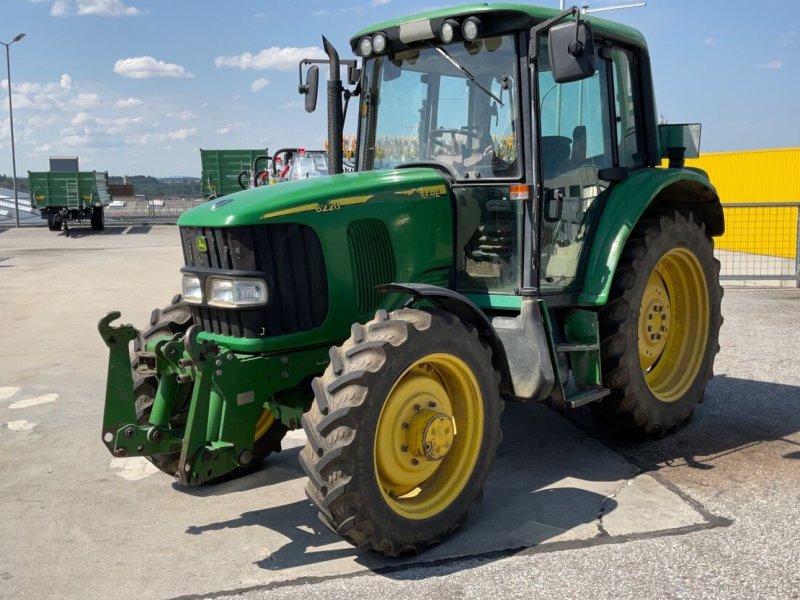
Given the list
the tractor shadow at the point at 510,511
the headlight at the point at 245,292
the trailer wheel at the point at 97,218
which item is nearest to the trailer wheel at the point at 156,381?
the tractor shadow at the point at 510,511

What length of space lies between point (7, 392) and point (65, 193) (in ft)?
71.8

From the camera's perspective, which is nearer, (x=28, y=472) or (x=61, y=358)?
(x=28, y=472)

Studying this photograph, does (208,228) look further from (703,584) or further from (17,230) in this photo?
(17,230)

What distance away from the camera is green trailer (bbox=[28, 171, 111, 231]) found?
88.6 feet

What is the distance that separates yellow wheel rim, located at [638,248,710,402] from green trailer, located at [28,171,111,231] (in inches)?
981

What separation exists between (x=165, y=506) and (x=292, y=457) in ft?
3.42

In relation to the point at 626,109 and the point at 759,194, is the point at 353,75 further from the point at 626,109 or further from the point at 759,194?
the point at 759,194

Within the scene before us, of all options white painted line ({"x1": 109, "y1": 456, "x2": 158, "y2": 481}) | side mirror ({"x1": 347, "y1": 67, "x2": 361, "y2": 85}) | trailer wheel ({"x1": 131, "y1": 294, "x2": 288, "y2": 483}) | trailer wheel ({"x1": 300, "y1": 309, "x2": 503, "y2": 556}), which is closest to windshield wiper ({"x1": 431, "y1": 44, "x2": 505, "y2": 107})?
side mirror ({"x1": 347, "y1": 67, "x2": 361, "y2": 85})

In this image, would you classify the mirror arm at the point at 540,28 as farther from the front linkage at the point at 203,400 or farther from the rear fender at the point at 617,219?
the front linkage at the point at 203,400

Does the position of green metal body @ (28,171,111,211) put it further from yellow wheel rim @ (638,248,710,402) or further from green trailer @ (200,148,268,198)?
yellow wheel rim @ (638,248,710,402)

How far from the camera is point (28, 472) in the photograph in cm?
530

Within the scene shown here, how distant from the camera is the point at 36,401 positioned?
7.02 metres

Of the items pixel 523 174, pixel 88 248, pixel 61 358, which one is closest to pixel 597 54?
pixel 523 174

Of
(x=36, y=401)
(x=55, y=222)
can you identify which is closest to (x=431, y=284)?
(x=36, y=401)
